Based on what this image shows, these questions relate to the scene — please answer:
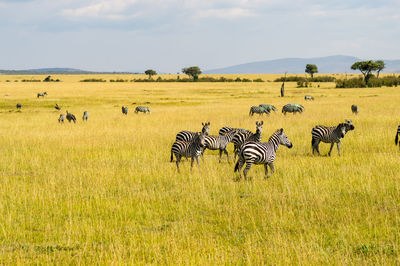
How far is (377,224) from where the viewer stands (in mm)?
8789

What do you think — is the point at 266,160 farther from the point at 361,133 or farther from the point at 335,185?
the point at 361,133

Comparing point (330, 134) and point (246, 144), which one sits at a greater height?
point (246, 144)

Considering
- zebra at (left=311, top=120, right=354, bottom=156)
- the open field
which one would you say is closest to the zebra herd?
zebra at (left=311, top=120, right=354, bottom=156)

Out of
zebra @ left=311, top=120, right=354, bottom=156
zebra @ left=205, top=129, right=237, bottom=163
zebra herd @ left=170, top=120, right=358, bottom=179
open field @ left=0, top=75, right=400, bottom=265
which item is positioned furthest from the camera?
zebra @ left=311, top=120, right=354, bottom=156

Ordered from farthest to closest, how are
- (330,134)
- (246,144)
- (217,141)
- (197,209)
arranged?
1. (330,134)
2. (217,141)
3. (246,144)
4. (197,209)

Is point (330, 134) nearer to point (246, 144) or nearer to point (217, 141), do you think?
point (217, 141)

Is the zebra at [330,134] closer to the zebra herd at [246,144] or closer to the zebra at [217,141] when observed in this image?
the zebra herd at [246,144]

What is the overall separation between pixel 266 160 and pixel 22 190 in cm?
714

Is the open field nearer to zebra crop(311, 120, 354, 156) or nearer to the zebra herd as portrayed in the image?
the zebra herd

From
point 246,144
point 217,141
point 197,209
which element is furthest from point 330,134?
point 197,209

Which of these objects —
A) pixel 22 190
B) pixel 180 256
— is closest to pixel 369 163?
pixel 180 256

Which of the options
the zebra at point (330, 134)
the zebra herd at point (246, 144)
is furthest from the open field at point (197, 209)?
the zebra at point (330, 134)

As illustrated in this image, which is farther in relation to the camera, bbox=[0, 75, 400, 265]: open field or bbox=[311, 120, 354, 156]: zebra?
bbox=[311, 120, 354, 156]: zebra

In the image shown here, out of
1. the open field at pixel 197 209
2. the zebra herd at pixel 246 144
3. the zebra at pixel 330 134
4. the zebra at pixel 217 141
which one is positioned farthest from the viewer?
the zebra at pixel 330 134
